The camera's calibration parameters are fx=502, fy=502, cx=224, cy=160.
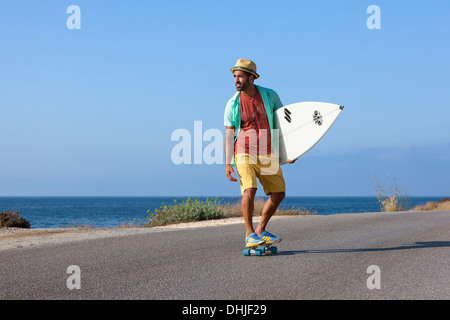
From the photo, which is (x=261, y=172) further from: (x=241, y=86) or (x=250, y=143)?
(x=241, y=86)

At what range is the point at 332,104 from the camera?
8062 millimetres

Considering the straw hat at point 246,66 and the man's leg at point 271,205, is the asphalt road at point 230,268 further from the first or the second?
the straw hat at point 246,66

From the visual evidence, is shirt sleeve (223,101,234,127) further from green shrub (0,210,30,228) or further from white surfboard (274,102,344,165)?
green shrub (0,210,30,228)

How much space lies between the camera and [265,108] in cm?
717

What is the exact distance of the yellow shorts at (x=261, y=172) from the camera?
6.96m

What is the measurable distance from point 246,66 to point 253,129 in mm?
882

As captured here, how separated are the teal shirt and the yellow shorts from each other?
19 cm

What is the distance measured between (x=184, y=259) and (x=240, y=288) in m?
1.99

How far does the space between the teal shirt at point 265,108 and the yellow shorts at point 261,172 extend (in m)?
0.19

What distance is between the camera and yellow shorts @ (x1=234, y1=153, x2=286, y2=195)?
22.8 feet

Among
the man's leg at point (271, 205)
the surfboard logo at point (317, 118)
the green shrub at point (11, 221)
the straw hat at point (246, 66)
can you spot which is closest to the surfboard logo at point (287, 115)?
the surfboard logo at point (317, 118)

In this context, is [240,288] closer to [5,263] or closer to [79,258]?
[79,258]

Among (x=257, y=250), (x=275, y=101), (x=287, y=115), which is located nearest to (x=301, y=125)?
(x=287, y=115)
